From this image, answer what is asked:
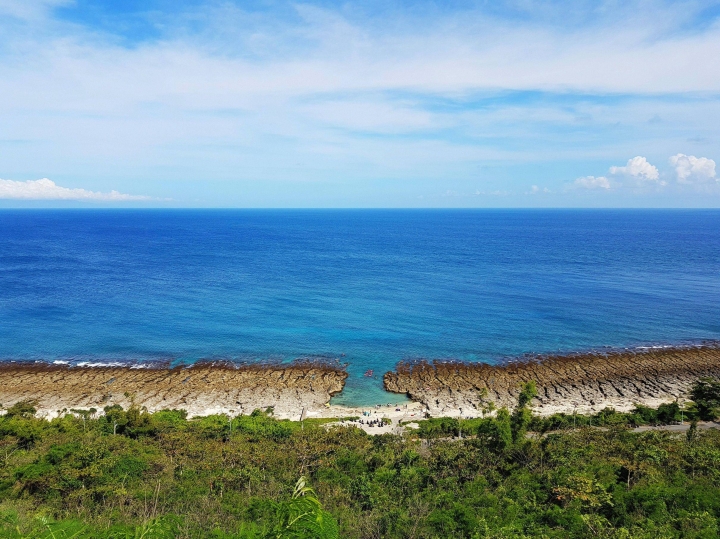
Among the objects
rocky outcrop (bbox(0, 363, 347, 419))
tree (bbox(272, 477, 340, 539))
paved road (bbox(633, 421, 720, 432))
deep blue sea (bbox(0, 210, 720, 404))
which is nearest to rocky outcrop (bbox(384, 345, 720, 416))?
deep blue sea (bbox(0, 210, 720, 404))

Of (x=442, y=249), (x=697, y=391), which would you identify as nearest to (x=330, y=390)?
(x=697, y=391)

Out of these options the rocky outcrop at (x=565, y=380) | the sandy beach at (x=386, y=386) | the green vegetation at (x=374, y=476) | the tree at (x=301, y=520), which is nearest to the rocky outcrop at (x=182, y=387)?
the sandy beach at (x=386, y=386)

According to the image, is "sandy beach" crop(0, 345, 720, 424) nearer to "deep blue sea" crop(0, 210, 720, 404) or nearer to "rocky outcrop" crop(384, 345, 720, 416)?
"rocky outcrop" crop(384, 345, 720, 416)

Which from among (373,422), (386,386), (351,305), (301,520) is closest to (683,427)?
(373,422)

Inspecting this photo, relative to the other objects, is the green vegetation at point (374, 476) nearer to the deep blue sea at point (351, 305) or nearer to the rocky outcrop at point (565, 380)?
the rocky outcrop at point (565, 380)

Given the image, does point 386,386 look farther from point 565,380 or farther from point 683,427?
point 683,427
